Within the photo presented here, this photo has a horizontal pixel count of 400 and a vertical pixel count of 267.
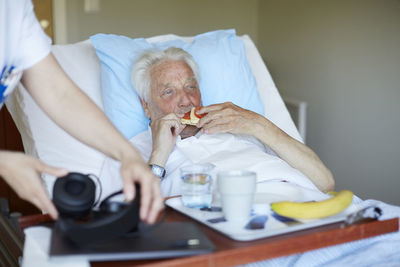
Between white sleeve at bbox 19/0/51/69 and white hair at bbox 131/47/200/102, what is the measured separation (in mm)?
946

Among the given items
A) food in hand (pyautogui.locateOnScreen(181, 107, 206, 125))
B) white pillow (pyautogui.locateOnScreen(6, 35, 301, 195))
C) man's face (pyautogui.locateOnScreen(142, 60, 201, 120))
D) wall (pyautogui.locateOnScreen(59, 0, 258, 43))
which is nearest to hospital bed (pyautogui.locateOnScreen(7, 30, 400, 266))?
white pillow (pyautogui.locateOnScreen(6, 35, 301, 195))

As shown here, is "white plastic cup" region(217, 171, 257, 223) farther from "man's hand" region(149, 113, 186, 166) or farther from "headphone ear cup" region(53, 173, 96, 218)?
"man's hand" region(149, 113, 186, 166)

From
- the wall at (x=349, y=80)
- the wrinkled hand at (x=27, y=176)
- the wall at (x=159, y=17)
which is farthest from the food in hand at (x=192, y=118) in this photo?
Answer: the wall at (x=159, y=17)

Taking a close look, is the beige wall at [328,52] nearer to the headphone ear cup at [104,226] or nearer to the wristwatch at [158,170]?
the wristwatch at [158,170]

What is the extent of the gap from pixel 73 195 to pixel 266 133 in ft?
3.25

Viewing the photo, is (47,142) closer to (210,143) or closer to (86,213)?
(210,143)

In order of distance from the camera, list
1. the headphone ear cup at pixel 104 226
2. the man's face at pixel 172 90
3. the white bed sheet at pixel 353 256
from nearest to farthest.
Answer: the headphone ear cup at pixel 104 226 → the white bed sheet at pixel 353 256 → the man's face at pixel 172 90

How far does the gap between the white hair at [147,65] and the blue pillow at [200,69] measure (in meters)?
0.09

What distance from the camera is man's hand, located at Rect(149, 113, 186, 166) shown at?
6.04 ft

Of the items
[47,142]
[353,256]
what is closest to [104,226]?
[353,256]

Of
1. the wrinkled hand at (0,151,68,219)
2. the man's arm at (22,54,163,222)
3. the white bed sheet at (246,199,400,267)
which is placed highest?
the man's arm at (22,54,163,222)

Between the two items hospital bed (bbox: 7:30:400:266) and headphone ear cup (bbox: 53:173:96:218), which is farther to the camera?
hospital bed (bbox: 7:30:400:266)

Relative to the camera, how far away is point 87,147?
6.62ft

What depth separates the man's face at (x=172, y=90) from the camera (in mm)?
2068
